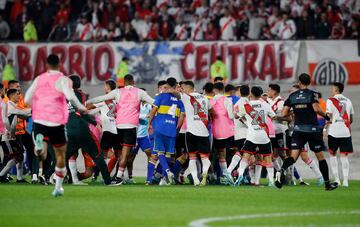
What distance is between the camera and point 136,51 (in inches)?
1471

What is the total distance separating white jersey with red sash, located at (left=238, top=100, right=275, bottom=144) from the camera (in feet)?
77.0

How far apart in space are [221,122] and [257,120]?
5.83ft

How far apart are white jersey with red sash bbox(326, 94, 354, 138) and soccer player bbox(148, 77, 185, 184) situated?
3.26 meters

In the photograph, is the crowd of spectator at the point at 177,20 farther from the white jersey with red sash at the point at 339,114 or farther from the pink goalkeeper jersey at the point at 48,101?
the pink goalkeeper jersey at the point at 48,101

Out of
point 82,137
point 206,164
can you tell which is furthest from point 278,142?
point 82,137

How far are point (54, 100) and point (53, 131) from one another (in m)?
0.53

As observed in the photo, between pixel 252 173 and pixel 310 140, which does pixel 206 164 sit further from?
pixel 310 140

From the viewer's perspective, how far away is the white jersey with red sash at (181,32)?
1486 inches

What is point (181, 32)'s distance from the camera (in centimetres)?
3788

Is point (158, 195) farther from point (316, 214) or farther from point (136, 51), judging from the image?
point (136, 51)

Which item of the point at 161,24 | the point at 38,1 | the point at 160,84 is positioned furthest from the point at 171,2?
the point at 160,84

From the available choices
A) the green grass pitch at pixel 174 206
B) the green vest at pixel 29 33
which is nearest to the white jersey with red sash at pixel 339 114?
the green grass pitch at pixel 174 206

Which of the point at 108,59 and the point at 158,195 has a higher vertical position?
the point at 108,59

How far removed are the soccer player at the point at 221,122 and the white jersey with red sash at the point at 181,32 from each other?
1264 cm
